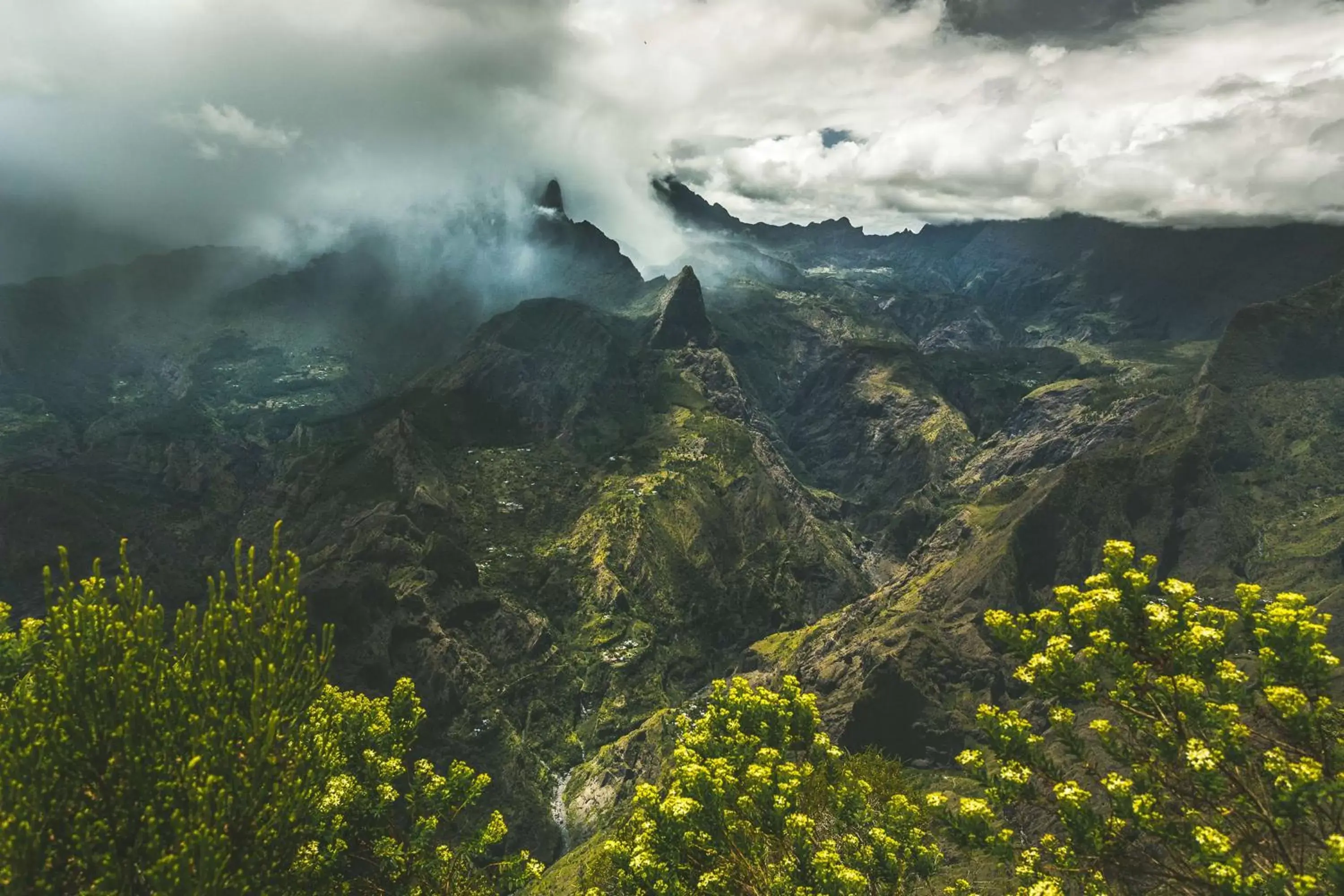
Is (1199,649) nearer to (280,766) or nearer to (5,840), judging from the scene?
(280,766)

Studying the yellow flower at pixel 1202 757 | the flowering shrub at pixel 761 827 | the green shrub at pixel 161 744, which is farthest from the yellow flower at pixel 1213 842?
the green shrub at pixel 161 744

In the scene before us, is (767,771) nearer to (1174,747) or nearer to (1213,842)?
(1174,747)

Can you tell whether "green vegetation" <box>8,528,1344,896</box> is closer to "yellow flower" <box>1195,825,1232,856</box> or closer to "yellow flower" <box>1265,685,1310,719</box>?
"yellow flower" <box>1265,685,1310,719</box>

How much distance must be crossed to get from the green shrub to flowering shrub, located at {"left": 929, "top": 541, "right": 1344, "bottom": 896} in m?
24.1

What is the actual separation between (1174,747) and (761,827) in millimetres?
14452

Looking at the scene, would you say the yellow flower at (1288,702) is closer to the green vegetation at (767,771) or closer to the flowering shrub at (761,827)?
the green vegetation at (767,771)

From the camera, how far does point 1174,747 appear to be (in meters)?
20.5

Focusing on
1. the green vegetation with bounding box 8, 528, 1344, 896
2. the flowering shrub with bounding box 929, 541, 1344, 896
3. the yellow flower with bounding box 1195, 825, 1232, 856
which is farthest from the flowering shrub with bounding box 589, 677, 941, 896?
the yellow flower with bounding box 1195, 825, 1232, 856

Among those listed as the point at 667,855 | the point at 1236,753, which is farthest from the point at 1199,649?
the point at 667,855

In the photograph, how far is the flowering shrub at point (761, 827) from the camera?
2545 cm

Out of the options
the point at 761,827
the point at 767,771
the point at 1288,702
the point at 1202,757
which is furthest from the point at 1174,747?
the point at 761,827

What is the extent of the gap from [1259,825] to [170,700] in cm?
3501

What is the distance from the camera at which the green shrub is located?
21.4 metres

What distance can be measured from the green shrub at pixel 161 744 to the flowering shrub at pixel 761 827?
12812mm
